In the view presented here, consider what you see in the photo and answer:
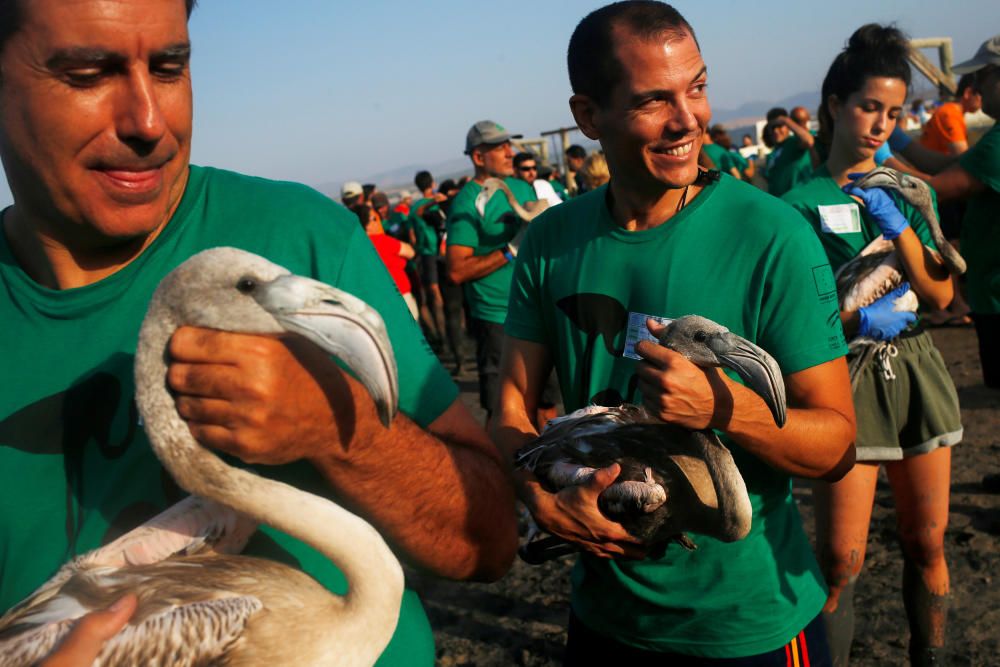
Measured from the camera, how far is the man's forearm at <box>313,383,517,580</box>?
153 centimetres

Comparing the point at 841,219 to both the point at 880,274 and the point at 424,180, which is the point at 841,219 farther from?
the point at 424,180

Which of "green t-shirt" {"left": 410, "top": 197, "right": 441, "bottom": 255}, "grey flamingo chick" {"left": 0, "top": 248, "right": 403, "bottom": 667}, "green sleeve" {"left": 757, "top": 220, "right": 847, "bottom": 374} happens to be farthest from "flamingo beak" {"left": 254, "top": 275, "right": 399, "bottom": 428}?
"green t-shirt" {"left": 410, "top": 197, "right": 441, "bottom": 255}

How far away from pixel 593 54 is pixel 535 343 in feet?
3.45

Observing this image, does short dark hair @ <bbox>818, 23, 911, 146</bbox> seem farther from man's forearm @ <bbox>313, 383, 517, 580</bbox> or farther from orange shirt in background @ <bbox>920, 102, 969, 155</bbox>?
orange shirt in background @ <bbox>920, 102, 969, 155</bbox>

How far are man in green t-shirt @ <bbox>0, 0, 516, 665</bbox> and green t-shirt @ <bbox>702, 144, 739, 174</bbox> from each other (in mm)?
8648

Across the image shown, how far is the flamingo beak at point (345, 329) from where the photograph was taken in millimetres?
1366

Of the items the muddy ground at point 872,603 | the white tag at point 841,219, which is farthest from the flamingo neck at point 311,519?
the muddy ground at point 872,603

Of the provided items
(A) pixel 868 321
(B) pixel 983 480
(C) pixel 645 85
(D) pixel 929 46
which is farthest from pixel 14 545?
(D) pixel 929 46

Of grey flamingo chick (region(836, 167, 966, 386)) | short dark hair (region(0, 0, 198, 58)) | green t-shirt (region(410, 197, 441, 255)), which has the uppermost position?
short dark hair (region(0, 0, 198, 58))

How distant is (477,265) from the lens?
7.12 meters

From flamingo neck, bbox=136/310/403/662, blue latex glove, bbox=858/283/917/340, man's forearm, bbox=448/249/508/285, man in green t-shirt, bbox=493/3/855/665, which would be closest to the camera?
flamingo neck, bbox=136/310/403/662

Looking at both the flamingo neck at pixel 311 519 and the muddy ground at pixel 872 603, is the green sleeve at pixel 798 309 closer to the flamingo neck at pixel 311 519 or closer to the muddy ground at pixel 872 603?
the flamingo neck at pixel 311 519

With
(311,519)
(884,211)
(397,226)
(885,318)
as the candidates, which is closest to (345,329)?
(311,519)

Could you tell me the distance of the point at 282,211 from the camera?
178cm
